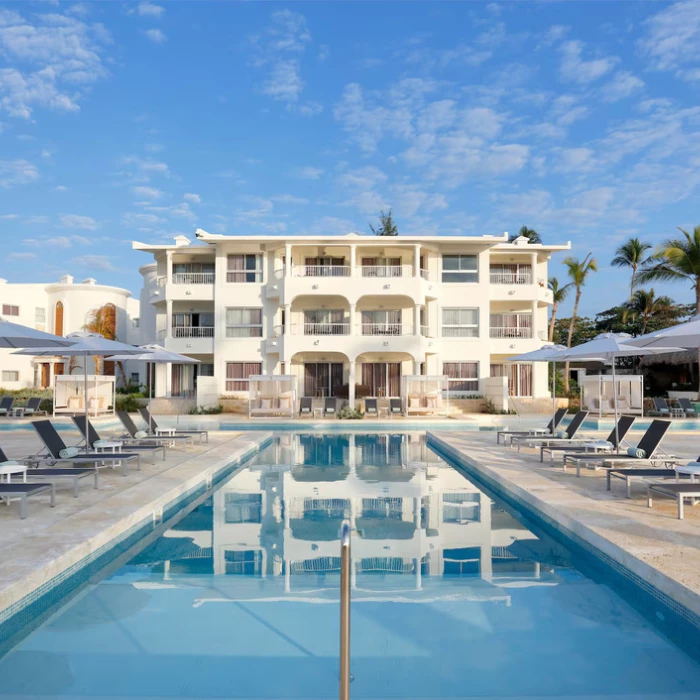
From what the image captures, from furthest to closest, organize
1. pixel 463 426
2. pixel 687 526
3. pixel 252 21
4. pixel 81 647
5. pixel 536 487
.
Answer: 1. pixel 463 426
2. pixel 252 21
3. pixel 536 487
4. pixel 687 526
5. pixel 81 647

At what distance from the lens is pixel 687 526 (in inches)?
276

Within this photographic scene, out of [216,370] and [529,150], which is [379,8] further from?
[216,370]

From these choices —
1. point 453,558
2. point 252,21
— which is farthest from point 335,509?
point 252,21

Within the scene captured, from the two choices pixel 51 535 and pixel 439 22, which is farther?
pixel 439 22

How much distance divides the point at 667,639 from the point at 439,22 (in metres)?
22.5

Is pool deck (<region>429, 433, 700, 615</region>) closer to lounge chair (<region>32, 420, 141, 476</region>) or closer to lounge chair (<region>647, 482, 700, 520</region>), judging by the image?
lounge chair (<region>647, 482, 700, 520</region>)

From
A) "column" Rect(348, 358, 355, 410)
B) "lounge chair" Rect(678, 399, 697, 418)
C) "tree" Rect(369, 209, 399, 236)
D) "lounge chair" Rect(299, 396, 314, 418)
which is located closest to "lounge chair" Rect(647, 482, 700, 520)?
"lounge chair" Rect(678, 399, 697, 418)

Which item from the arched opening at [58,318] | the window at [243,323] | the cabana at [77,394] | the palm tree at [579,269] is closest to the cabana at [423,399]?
the window at [243,323]

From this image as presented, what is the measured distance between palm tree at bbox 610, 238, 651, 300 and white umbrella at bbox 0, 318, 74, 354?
37.4 m

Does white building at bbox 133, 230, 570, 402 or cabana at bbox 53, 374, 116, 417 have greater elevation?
white building at bbox 133, 230, 570, 402

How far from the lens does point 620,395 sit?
25.0 metres

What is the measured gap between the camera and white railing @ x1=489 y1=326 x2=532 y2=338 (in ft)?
101

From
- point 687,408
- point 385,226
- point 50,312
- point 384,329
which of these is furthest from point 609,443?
point 50,312

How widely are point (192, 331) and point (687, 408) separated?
23.4 m
